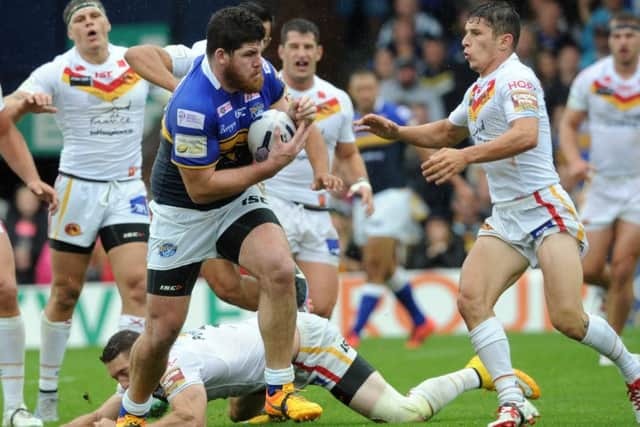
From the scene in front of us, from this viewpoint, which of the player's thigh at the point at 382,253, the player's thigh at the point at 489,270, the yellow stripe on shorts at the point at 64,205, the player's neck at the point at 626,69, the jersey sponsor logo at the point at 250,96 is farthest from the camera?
the player's thigh at the point at 382,253

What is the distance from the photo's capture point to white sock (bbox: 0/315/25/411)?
778 centimetres

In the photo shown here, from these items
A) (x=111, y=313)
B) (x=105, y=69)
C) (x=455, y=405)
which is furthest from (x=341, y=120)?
(x=111, y=313)

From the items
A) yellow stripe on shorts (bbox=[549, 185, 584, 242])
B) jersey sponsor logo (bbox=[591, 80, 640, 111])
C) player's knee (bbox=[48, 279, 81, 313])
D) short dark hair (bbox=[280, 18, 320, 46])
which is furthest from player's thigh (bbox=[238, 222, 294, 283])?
jersey sponsor logo (bbox=[591, 80, 640, 111])

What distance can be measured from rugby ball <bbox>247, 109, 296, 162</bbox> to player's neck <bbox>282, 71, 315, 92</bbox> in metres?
3.03

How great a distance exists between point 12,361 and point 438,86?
9.89m

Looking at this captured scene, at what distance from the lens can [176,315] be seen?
21.8 ft

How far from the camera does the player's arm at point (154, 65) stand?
7.81 metres

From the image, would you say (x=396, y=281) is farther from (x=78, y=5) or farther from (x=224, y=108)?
(x=224, y=108)

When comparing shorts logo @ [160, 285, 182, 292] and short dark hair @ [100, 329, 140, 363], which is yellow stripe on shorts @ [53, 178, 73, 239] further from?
shorts logo @ [160, 285, 182, 292]

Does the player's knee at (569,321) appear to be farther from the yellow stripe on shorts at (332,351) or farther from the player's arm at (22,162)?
the player's arm at (22,162)

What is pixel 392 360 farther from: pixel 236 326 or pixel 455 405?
pixel 236 326

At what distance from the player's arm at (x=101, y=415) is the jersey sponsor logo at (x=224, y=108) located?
191 centimetres

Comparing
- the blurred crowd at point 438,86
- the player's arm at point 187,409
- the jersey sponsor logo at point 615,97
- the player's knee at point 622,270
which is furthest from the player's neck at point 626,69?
the player's arm at point 187,409

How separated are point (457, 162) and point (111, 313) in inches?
357
